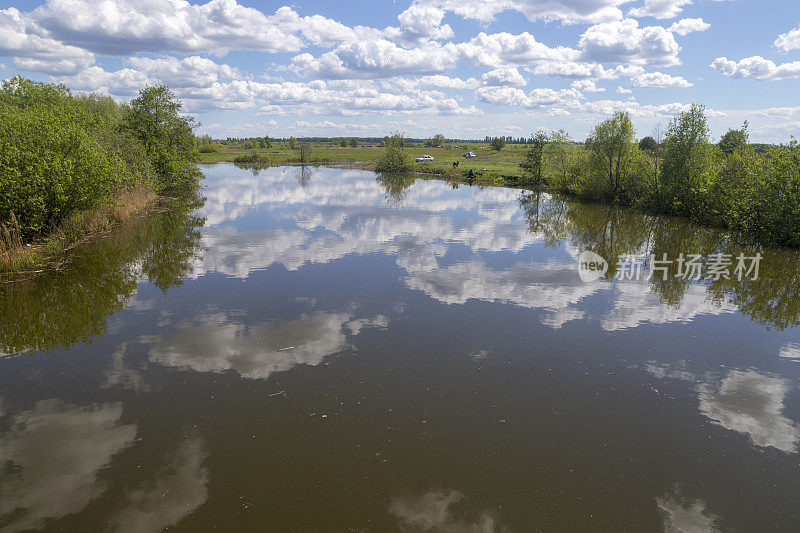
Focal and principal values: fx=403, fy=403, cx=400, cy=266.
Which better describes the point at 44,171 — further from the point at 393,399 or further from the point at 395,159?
the point at 395,159

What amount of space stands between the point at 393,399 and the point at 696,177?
41.4 meters

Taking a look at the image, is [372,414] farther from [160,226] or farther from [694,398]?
[160,226]

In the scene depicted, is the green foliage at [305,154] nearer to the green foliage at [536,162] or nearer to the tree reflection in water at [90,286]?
the green foliage at [536,162]

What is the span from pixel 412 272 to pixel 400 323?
6.42 m

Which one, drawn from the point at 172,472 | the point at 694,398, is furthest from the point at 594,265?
the point at 172,472

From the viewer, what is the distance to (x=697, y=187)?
38.0m

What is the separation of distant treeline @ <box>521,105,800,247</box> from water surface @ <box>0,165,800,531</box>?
8463 mm

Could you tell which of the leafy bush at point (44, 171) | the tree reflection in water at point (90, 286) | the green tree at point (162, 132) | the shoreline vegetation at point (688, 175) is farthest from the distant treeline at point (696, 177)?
the green tree at point (162, 132)

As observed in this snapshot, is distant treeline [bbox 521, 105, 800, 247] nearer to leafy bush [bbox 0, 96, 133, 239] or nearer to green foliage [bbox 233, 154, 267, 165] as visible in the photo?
leafy bush [bbox 0, 96, 133, 239]

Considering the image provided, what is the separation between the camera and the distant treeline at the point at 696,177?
2802 centimetres

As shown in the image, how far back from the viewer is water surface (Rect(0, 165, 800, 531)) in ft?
24.4

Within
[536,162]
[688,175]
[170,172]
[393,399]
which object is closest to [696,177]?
[688,175]

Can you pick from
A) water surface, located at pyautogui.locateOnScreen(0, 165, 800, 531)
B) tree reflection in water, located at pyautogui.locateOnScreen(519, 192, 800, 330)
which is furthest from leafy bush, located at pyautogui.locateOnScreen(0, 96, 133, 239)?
tree reflection in water, located at pyautogui.locateOnScreen(519, 192, 800, 330)

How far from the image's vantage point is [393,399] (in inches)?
415
